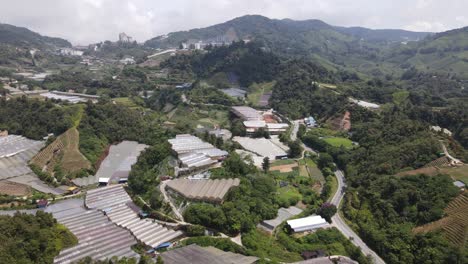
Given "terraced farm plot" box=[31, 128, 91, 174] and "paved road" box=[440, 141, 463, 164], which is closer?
"paved road" box=[440, 141, 463, 164]

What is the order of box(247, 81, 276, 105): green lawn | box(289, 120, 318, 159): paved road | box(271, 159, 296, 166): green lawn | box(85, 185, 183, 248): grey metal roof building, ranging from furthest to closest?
1. box(247, 81, 276, 105): green lawn
2. box(289, 120, 318, 159): paved road
3. box(271, 159, 296, 166): green lawn
4. box(85, 185, 183, 248): grey metal roof building

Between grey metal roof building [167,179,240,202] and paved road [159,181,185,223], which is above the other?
grey metal roof building [167,179,240,202]

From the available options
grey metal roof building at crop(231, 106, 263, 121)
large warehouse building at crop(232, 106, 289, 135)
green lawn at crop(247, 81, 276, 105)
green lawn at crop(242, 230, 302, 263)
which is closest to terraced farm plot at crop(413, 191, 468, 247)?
green lawn at crop(242, 230, 302, 263)

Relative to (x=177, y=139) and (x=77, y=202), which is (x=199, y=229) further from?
(x=177, y=139)

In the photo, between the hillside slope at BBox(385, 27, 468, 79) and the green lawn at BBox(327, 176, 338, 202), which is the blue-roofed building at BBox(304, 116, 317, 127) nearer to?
the green lawn at BBox(327, 176, 338, 202)

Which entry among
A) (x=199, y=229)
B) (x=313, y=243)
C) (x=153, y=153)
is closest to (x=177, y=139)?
(x=153, y=153)

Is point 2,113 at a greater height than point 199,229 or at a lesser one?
greater

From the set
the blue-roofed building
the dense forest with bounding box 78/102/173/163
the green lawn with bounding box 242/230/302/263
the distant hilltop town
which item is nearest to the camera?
the green lawn with bounding box 242/230/302/263
